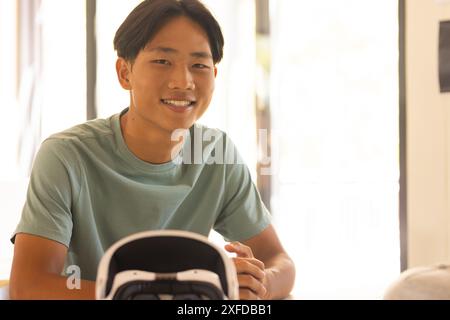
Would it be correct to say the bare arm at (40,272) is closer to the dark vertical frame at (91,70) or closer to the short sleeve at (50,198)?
the short sleeve at (50,198)

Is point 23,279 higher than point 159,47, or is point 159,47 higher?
point 159,47

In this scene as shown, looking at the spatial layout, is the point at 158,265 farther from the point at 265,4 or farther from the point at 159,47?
the point at 265,4

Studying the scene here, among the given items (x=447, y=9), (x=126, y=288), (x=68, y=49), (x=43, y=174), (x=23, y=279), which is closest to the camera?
(x=126, y=288)

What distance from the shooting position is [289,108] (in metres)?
3.60

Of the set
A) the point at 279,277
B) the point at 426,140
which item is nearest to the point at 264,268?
the point at 279,277

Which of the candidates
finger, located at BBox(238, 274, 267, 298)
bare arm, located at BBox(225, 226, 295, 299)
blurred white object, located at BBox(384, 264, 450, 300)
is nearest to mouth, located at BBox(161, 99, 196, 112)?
bare arm, located at BBox(225, 226, 295, 299)

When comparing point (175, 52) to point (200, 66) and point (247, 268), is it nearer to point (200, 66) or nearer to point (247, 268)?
point (200, 66)

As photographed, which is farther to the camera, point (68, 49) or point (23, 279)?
point (68, 49)

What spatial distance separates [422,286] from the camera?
64cm

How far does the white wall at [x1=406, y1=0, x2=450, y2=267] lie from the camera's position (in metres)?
2.55

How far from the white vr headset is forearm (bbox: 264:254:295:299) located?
1.49ft

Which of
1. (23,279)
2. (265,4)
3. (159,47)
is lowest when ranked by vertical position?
(23,279)

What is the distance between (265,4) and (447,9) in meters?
1.23

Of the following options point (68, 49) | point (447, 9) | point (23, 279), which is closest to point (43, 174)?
point (23, 279)
